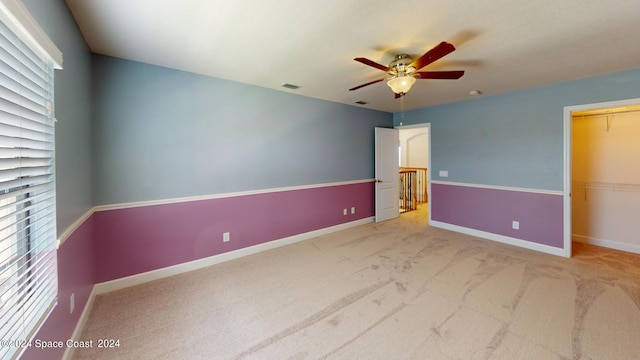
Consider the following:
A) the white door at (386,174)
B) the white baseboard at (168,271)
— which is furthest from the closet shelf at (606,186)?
the white baseboard at (168,271)

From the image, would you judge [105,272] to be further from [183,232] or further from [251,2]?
[251,2]

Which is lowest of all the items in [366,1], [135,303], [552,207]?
[135,303]

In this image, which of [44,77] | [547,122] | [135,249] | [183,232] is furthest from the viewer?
[547,122]

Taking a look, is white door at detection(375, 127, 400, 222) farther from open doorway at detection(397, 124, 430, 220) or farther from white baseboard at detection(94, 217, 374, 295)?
white baseboard at detection(94, 217, 374, 295)

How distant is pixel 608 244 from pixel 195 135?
6137mm

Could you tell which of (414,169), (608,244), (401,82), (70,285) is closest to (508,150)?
(608,244)

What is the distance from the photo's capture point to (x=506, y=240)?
392 cm

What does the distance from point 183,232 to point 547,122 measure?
5.21 meters

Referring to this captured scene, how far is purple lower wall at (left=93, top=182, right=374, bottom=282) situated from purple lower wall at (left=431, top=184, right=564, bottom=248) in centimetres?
223

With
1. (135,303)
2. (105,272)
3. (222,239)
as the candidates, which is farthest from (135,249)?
(222,239)

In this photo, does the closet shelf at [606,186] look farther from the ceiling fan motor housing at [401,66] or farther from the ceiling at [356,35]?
the ceiling fan motor housing at [401,66]

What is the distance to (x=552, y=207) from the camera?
3492 millimetres

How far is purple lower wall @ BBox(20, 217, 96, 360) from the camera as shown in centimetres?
137

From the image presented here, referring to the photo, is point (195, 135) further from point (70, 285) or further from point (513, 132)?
point (513, 132)
